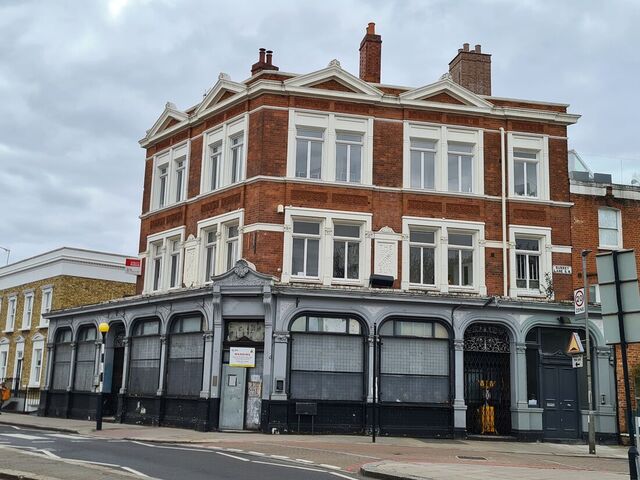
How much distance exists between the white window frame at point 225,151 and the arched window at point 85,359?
8690 mm

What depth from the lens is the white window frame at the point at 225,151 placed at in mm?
27078

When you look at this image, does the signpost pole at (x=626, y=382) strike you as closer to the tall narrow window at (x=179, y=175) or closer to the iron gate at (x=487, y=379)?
the iron gate at (x=487, y=379)

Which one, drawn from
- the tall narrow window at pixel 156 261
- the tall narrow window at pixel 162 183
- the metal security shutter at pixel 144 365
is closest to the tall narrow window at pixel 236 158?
the tall narrow window at pixel 162 183

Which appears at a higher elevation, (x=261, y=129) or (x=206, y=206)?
(x=261, y=129)

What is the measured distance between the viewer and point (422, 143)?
27.8 metres

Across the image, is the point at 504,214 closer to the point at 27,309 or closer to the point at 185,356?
the point at 185,356


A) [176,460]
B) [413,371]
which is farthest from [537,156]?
[176,460]

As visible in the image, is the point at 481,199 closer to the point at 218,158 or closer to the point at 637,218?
the point at 637,218

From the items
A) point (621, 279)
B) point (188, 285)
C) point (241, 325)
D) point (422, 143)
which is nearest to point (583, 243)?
point (422, 143)

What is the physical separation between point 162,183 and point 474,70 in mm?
13477

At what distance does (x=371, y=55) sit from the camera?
29078 mm

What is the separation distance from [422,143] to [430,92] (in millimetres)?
1857

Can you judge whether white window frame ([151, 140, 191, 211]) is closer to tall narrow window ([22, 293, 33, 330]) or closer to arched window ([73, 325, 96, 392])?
arched window ([73, 325, 96, 392])

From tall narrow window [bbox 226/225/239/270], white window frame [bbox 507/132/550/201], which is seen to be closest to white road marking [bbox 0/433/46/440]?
tall narrow window [bbox 226/225/239/270]
